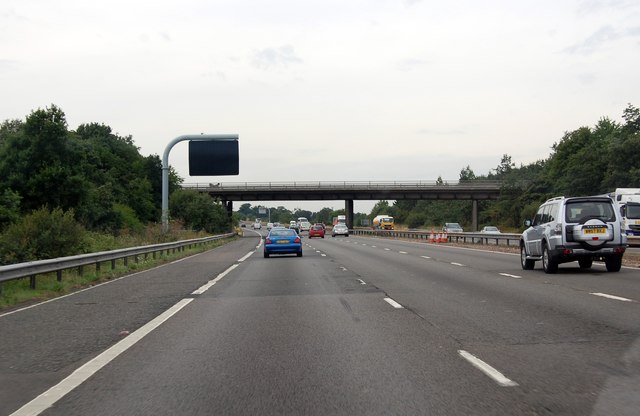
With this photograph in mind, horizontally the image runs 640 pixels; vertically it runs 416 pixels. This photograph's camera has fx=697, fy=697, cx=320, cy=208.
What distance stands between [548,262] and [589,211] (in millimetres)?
1809

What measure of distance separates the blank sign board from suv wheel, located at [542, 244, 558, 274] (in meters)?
25.4

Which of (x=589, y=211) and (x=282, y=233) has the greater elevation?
(x=589, y=211)

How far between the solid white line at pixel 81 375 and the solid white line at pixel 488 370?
406 cm

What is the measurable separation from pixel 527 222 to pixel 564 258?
189 cm

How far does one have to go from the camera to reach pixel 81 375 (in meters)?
7.23

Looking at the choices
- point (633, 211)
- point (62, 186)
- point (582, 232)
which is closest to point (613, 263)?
point (582, 232)

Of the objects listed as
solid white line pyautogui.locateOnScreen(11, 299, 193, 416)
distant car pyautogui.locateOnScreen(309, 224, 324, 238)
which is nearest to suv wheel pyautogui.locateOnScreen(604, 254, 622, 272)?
solid white line pyautogui.locateOnScreen(11, 299, 193, 416)

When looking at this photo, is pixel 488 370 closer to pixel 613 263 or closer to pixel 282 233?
pixel 613 263

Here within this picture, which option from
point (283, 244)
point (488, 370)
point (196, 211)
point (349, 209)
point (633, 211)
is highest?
point (349, 209)

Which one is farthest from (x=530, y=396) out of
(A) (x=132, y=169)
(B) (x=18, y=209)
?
(A) (x=132, y=169)

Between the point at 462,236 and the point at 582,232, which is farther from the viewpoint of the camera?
the point at 462,236

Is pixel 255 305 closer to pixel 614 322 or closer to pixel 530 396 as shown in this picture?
pixel 614 322

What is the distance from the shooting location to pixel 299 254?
110 ft

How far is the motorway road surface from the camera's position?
19.9 ft
